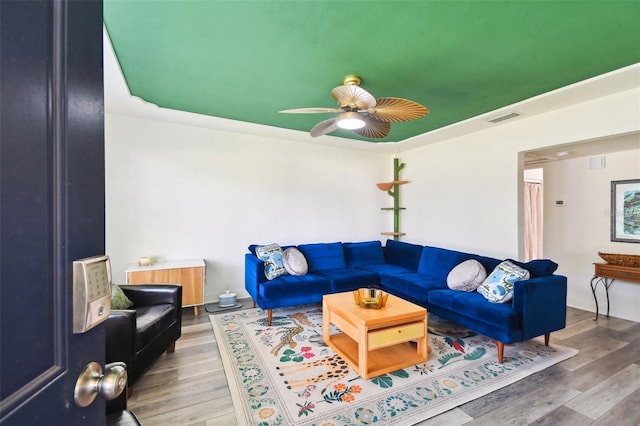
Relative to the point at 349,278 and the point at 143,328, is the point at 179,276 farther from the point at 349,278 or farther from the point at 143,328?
the point at 349,278

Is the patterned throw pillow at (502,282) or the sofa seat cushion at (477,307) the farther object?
the patterned throw pillow at (502,282)

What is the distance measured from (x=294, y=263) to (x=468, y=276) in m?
2.04

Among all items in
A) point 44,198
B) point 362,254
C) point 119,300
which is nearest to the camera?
point 44,198

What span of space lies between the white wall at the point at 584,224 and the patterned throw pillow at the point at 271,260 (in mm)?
4119

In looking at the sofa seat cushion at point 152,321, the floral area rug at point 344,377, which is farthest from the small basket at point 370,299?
the sofa seat cushion at point 152,321

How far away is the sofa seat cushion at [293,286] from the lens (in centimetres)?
321

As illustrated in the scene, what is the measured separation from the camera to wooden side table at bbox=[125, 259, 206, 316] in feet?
10.5

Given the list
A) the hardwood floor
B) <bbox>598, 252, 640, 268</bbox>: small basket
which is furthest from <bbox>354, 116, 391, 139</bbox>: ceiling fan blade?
<bbox>598, 252, 640, 268</bbox>: small basket

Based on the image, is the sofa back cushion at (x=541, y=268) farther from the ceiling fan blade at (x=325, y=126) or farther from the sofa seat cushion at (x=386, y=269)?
the ceiling fan blade at (x=325, y=126)

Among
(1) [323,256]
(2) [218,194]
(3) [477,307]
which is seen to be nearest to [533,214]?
(3) [477,307]

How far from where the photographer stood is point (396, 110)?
2.36 meters

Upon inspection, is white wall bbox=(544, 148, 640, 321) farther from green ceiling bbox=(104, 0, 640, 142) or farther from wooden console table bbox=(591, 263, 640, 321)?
green ceiling bbox=(104, 0, 640, 142)

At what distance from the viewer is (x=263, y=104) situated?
3.10m

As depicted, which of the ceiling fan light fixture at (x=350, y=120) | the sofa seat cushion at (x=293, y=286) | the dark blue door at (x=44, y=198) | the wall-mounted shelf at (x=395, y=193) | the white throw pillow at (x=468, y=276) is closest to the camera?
the dark blue door at (x=44, y=198)
